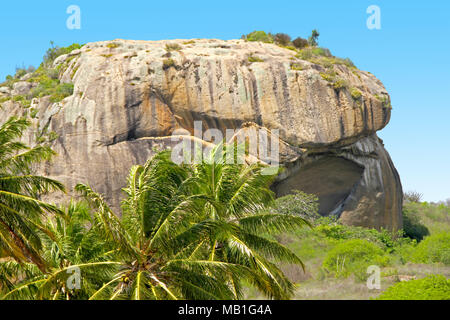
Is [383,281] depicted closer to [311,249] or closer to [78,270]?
[311,249]

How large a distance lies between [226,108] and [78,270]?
2094cm

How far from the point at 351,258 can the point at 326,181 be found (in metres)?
8.33

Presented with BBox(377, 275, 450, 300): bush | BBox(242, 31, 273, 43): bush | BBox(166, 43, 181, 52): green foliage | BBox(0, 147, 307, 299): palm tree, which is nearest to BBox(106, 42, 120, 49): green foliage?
BBox(166, 43, 181, 52): green foliage

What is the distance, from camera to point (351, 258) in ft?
97.7

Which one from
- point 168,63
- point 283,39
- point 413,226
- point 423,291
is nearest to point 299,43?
point 283,39

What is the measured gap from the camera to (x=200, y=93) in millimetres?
33188

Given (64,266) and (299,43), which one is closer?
(64,266)

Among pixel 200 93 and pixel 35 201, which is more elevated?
pixel 200 93

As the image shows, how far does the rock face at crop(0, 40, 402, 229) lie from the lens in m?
31.5

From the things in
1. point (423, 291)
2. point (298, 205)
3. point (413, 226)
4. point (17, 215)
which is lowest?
point (423, 291)

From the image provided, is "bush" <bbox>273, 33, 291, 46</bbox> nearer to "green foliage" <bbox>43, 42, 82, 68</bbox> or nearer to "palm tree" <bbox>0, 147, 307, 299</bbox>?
"green foliage" <bbox>43, 42, 82, 68</bbox>

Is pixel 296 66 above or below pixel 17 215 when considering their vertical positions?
above

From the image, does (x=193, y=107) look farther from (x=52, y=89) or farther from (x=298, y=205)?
(x=52, y=89)
